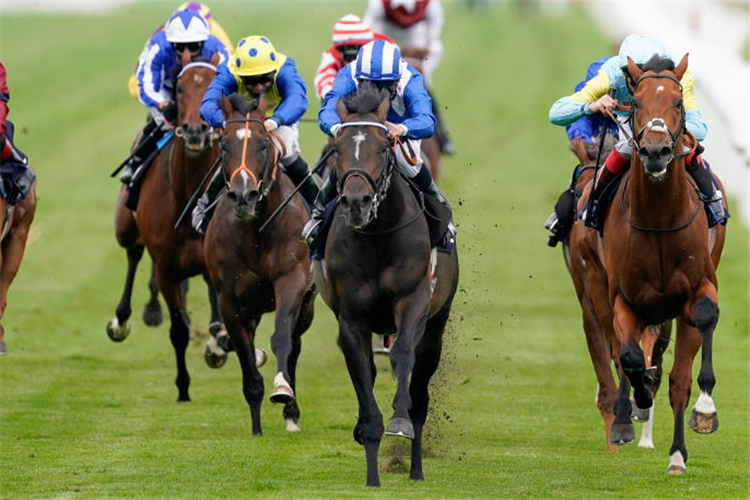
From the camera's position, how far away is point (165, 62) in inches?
507

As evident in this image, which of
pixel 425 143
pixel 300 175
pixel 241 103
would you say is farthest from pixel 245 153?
pixel 425 143

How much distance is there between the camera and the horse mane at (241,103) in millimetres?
10516

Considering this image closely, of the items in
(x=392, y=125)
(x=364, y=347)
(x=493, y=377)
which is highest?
(x=392, y=125)

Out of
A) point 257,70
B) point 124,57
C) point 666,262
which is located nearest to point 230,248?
point 257,70

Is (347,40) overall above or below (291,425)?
above

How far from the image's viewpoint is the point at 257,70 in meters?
11.1

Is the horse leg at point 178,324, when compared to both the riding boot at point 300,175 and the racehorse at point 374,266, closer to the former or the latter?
the riding boot at point 300,175

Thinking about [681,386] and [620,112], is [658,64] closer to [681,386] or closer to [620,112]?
[620,112]

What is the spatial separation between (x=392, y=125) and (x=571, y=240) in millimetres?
2967

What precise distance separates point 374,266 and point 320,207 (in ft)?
2.15

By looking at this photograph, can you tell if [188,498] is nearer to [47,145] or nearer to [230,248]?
[230,248]

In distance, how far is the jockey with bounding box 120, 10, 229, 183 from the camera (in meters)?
12.6

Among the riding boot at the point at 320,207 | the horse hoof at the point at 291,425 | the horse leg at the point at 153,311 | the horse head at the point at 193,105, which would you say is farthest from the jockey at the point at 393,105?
the horse leg at the point at 153,311

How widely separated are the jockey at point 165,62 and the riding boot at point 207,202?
1115 mm
